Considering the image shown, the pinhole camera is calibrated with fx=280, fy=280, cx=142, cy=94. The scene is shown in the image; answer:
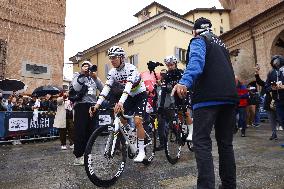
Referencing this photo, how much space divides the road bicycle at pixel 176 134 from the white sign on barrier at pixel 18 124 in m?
7.59

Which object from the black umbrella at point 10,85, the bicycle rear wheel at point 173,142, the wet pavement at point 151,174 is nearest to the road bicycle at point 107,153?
the wet pavement at point 151,174

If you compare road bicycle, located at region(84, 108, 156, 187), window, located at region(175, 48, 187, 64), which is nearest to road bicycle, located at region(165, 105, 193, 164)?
road bicycle, located at region(84, 108, 156, 187)

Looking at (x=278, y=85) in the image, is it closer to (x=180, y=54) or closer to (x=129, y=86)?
(x=129, y=86)

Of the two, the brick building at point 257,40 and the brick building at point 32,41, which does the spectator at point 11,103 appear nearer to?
the brick building at point 32,41

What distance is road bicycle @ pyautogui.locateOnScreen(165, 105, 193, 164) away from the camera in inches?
216

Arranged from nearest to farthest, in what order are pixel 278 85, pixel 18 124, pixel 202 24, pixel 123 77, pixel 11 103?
1. pixel 202 24
2. pixel 123 77
3. pixel 278 85
4. pixel 18 124
5. pixel 11 103

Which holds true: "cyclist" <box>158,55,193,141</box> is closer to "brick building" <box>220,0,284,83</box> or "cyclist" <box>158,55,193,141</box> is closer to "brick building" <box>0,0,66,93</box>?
"brick building" <box>0,0,66,93</box>

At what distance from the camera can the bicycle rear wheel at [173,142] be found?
5443 millimetres

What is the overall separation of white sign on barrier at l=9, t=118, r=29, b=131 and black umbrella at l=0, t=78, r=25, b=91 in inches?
234

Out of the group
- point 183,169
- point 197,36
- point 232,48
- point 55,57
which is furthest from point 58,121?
point 232,48

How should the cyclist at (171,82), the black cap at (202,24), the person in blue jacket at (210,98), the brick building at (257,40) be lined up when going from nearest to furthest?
the person in blue jacket at (210,98), the black cap at (202,24), the cyclist at (171,82), the brick building at (257,40)

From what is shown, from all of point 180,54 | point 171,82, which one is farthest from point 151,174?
point 180,54

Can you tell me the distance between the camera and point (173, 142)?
5.72 metres

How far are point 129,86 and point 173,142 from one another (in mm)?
1791
